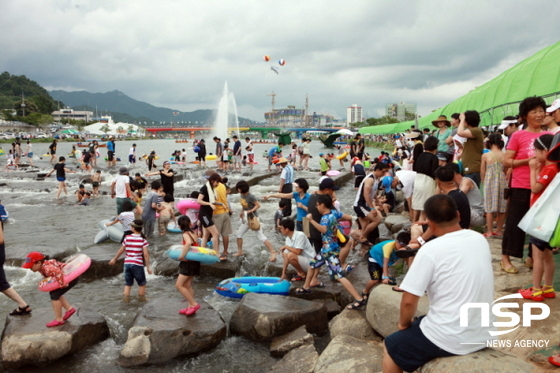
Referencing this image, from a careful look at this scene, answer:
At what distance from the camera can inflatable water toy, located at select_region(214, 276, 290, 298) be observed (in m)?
7.57

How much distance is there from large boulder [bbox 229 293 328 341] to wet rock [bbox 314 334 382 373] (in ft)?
4.46

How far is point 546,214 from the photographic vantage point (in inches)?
163

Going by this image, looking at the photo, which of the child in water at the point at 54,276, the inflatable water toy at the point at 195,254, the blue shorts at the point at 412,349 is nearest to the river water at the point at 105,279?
the child in water at the point at 54,276

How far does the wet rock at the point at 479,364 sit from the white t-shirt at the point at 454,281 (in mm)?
60

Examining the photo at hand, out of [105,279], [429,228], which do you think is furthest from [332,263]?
[105,279]

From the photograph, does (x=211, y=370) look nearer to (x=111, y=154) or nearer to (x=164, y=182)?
(x=164, y=182)

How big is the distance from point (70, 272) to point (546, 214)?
6.37 m

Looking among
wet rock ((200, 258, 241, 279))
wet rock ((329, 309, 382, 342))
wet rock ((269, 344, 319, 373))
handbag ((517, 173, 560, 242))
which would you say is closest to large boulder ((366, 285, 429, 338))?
wet rock ((329, 309, 382, 342))

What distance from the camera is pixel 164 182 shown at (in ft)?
42.3

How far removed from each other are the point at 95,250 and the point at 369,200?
694 cm

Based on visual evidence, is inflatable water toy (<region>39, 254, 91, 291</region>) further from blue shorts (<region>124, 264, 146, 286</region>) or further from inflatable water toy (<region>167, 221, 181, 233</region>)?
inflatable water toy (<region>167, 221, 181, 233</region>)

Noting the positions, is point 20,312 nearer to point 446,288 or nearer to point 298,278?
point 298,278

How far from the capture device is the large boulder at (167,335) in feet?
18.5

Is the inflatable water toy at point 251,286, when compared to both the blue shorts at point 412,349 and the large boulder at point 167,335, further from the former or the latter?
the blue shorts at point 412,349
